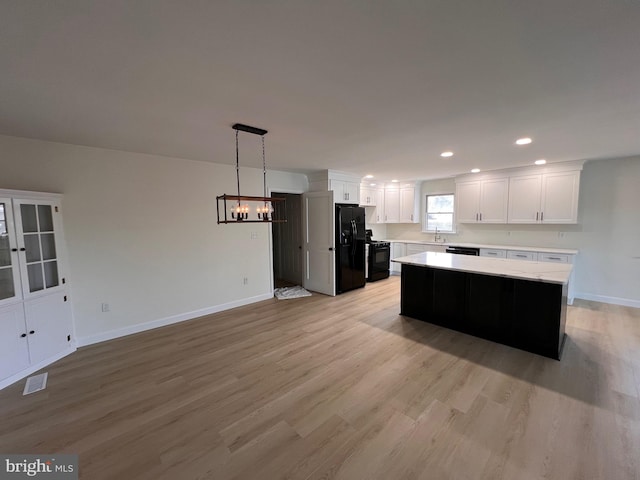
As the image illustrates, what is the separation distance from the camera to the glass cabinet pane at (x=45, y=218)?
2.93 m

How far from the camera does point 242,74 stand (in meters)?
1.73

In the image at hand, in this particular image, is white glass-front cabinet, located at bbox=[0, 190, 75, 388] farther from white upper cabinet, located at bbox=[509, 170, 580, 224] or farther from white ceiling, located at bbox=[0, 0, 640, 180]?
white upper cabinet, located at bbox=[509, 170, 580, 224]

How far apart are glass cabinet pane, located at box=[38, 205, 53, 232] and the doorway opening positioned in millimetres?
3788

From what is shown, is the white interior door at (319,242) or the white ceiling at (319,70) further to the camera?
the white interior door at (319,242)

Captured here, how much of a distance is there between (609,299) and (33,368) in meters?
8.22

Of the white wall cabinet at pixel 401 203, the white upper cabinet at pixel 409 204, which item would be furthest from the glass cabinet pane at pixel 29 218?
the white upper cabinet at pixel 409 204

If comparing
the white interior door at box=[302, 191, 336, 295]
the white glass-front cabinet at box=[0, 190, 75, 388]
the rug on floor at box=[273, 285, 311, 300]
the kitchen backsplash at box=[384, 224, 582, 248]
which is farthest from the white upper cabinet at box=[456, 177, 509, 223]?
the white glass-front cabinet at box=[0, 190, 75, 388]

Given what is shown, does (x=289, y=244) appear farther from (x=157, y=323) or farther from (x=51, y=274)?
(x=51, y=274)

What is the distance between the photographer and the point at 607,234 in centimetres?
460

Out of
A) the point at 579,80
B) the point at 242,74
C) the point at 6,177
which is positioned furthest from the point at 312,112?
the point at 6,177

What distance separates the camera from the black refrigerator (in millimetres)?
5371

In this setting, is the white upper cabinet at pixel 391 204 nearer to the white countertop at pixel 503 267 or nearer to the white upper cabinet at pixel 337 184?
the white upper cabinet at pixel 337 184

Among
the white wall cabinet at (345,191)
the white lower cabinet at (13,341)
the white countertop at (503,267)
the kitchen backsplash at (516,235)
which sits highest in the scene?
the white wall cabinet at (345,191)

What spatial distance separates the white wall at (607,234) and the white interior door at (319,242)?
13.7 ft
